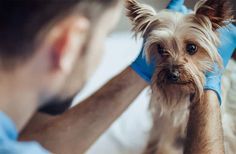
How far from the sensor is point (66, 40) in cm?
52

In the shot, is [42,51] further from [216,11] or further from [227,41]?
[227,41]

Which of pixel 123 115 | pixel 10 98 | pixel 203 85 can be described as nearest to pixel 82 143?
pixel 123 115

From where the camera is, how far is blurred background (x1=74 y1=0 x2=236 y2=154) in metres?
1.01

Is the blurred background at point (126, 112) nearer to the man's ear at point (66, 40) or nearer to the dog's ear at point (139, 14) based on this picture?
the dog's ear at point (139, 14)

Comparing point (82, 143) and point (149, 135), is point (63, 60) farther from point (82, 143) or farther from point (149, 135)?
point (149, 135)

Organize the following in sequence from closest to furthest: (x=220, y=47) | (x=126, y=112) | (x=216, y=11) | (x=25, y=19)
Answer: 1. (x=25, y=19)
2. (x=216, y=11)
3. (x=220, y=47)
4. (x=126, y=112)

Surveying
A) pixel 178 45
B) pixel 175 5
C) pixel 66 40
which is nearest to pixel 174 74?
pixel 178 45

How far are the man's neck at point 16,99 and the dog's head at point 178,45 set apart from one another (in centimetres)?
32

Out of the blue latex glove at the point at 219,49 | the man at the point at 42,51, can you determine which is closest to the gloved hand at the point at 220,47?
the blue latex glove at the point at 219,49

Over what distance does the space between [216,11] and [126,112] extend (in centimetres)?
37

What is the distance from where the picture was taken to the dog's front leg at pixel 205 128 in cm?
83

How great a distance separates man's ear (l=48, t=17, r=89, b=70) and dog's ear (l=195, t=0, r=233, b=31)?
308 millimetres

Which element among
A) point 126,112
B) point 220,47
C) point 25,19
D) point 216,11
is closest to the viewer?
point 25,19

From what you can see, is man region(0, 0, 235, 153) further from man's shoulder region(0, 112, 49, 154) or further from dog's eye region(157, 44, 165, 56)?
dog's eye region(157, 44, 165, 56)
